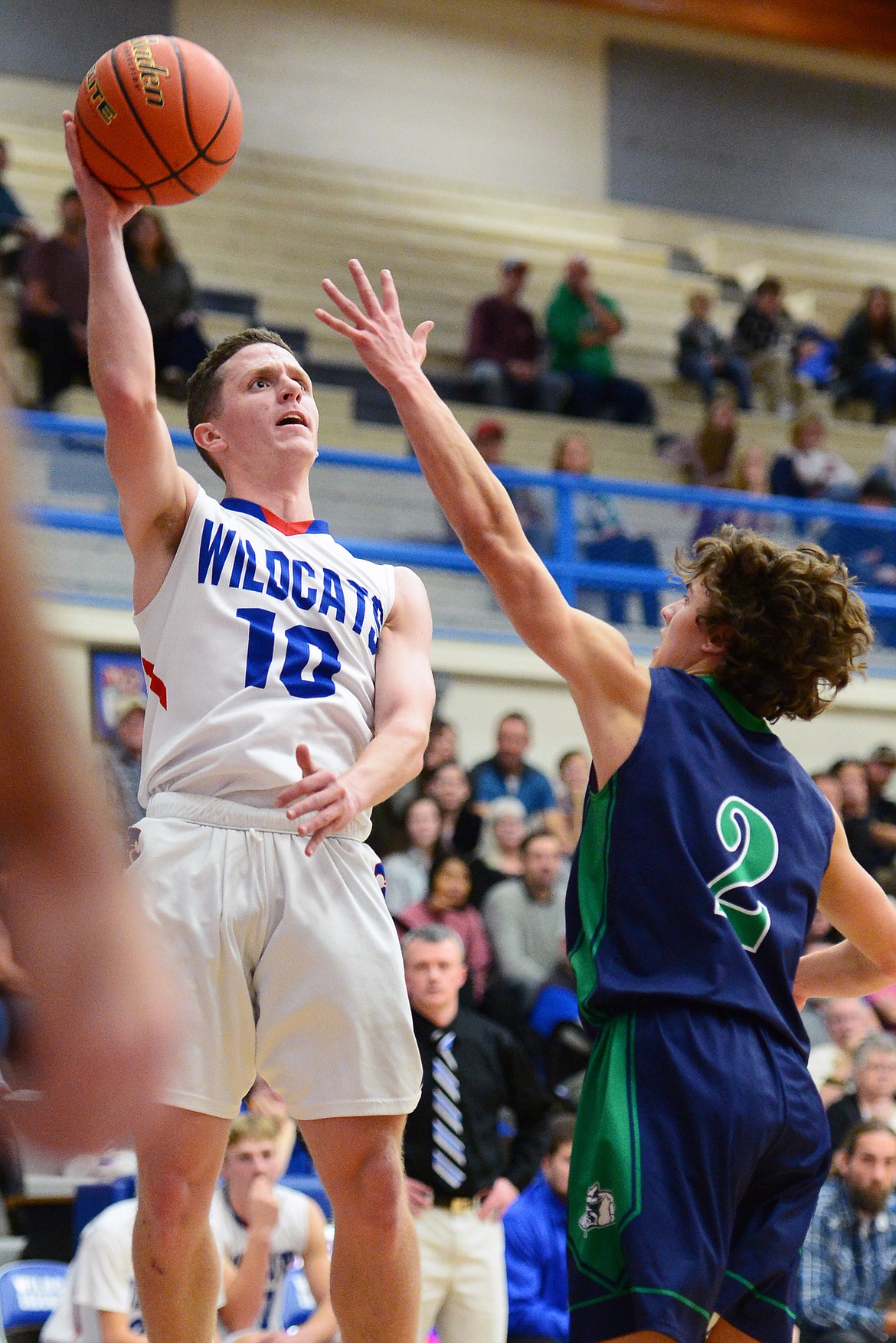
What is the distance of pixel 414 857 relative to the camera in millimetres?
9320

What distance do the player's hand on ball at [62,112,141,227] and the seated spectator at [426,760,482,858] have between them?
6.14m

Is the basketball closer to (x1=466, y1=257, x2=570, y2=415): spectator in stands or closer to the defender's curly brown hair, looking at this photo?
the defender's curly brown hair

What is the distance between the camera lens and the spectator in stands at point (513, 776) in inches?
418

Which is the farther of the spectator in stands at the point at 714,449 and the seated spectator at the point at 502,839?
the spectator in stands at the point at 714,449

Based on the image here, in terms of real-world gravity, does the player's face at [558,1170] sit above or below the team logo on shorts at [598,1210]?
below

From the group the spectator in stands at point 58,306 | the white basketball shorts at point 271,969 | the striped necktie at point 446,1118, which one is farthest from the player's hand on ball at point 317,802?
the spectator in stands at point 58,306

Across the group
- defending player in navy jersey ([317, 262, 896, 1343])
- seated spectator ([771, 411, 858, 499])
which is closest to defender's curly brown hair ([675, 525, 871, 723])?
defending player in navy jersey ([317, 262, 896, 1343])

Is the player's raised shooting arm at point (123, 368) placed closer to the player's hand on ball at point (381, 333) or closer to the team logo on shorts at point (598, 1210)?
the player's hand on ball at point (381, 333)

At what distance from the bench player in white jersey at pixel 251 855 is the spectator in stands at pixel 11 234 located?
9687 mm

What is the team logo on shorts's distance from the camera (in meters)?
3.19

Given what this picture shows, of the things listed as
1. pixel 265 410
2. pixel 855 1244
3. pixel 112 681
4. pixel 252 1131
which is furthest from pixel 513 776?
pixel 265 410

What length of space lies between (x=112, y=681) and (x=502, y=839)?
2653 mm

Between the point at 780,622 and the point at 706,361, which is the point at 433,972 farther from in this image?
the point at 706,361

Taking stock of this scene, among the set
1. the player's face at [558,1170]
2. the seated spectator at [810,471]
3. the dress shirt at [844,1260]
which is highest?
the seated spectator at [810,471]
